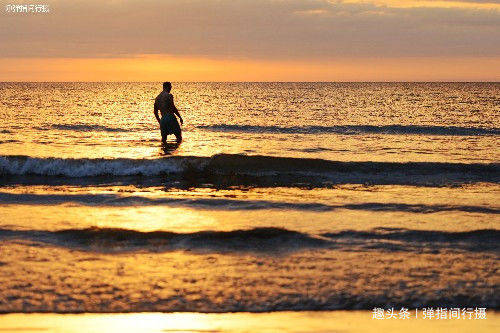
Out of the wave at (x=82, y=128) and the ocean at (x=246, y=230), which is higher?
the wave at (x=82, y=128)

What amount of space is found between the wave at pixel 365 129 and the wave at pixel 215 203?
62.0 feet

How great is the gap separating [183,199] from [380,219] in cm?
432

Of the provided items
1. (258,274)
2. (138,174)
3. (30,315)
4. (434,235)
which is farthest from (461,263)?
(138,174)

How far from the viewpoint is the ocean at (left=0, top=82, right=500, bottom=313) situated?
6.61 m

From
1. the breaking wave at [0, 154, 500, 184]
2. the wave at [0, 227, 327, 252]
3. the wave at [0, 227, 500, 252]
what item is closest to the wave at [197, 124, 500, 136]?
the breaking wave at [0, 154, 500, 184]

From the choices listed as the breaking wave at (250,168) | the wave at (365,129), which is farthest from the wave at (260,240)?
the wave at (365,129)

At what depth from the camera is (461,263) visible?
7785mm

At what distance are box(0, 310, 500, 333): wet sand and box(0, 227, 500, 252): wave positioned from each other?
2443mm

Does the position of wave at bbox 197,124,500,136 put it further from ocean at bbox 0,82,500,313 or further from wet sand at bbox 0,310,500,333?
wet sand at bbox 0,310,500,333

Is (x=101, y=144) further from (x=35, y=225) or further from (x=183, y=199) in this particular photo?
(x=35, y=225)

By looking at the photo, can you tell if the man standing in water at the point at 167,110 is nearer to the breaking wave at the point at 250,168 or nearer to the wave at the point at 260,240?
the breaking wave at the point at 250,168

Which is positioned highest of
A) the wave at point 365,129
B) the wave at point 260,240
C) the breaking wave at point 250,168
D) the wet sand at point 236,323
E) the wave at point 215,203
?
the wave at point 365,129

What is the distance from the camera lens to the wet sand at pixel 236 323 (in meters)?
5.69

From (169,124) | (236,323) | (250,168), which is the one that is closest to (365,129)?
(250,168)
